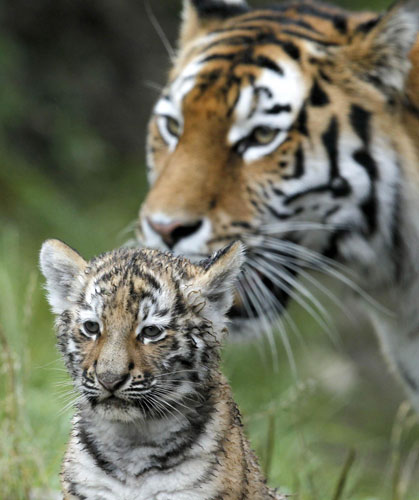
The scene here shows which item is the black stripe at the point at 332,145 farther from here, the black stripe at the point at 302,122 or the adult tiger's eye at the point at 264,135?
the adult tiger's eye at the point at 264,135

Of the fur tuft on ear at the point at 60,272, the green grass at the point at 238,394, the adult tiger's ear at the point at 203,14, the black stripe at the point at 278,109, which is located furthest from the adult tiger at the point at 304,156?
the fur tuft on ear at the point at 60,272

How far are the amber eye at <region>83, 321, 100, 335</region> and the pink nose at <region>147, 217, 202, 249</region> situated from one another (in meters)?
1.98

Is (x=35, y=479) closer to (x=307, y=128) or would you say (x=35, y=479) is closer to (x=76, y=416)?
(x=76, y=416)

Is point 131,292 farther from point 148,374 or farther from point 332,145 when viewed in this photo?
point 332,145

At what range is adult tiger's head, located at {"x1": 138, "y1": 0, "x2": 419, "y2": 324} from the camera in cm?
536

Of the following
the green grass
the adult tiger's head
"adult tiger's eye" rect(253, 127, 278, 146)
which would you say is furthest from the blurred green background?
"adult tiger's eye" rect(253, 127, 278, 146)

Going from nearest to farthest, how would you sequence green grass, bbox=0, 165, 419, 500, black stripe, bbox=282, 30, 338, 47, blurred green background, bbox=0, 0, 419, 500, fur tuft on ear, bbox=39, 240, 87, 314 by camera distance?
fur tuft on ear, bbox=39, 240, 87, 314 < green grass, bbox=0, 165, 419, 500 < black stripe, bbox=282, 30, 338, 47 < blurred green background, bbox=0, 0, 419, 500

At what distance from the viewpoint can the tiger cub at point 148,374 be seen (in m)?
3.01

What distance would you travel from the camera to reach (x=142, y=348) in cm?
300

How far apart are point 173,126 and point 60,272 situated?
272cm

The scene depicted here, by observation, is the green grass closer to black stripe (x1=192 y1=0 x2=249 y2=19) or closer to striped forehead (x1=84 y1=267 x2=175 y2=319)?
striped forehead (x1=84 y1=267 x2=175 y2=319)

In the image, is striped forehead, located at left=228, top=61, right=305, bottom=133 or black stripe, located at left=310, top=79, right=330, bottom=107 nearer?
striped forehead, located at left=228, top=61, right=305, bottom=133

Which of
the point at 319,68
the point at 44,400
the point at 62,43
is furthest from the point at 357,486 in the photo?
the point at 62,43

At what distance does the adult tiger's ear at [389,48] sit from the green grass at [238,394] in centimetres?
155
